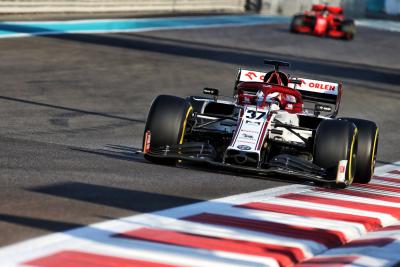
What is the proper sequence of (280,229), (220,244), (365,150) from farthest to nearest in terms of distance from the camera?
(365,150), (280,229), (220,244)

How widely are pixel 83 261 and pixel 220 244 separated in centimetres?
126

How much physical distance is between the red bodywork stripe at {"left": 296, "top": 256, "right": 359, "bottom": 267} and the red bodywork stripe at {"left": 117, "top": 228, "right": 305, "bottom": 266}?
0.10m

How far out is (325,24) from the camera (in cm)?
4362

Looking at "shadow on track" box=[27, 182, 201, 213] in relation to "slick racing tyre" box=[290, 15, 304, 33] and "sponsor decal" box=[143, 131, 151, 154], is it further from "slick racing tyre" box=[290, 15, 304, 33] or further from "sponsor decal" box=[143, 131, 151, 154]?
"slick racing tyre" box=[290, 15, 304, 33]

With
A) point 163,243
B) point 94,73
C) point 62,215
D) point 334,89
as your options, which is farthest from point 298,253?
point 94,73

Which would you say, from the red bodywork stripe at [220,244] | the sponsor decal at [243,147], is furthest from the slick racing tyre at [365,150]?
the red bodywork stripe at [220,244]

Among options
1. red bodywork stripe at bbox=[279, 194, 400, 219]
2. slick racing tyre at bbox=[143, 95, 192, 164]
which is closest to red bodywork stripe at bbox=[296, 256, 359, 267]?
red bodywork stripe at bbox=[279, 194, 400, 219]

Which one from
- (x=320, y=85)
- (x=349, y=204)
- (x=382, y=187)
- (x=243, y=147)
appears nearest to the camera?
(x=349, y=204)

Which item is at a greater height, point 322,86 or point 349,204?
point 322,86

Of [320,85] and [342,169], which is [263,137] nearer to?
[342,169]

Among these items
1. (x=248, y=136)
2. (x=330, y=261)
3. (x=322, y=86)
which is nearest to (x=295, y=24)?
(x=322, y=86)

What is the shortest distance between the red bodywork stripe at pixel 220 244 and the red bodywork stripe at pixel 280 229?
1.81 ft

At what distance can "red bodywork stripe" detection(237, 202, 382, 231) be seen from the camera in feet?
30.5

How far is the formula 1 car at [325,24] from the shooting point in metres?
43.6
